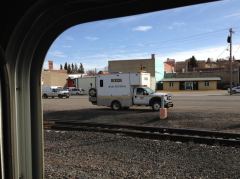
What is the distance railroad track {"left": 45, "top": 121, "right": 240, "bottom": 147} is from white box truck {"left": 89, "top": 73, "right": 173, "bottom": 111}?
28.4 ft

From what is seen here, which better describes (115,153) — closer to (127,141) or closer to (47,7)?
(127,141)

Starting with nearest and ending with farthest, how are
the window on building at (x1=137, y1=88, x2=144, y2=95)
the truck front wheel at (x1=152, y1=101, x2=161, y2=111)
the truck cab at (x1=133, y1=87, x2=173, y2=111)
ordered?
1. the truck front wheel at (x1=152, y1=101, x2=161, y2=111)
2. the truck cab at (x1=133, y1=87, x2=173, y2=111)
3. the window on building at (x1=137, y1=88, x2=144, y2=95)

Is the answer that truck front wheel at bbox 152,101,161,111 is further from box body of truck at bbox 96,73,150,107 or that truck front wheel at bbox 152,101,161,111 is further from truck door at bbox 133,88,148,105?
box body of truck at bbox 96,73,150,107

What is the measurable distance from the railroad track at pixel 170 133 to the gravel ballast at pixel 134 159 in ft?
2.25

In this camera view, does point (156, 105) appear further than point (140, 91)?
No

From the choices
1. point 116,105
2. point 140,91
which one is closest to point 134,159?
point 140,91

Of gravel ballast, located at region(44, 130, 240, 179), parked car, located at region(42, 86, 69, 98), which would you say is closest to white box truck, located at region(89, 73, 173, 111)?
gravel ballast, located at region(44, 130, 240, 179)

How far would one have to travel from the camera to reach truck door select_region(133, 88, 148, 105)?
89.1ft

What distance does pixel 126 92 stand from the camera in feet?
90.8

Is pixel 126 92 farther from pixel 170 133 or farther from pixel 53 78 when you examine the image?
pixel 53 78

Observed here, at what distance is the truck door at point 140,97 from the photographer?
27.2 m

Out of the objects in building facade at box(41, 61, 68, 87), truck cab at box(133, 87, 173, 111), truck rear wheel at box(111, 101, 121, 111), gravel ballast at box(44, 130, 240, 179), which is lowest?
gravel ballast at box(44, 130, 240, 179)

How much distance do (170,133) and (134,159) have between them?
5.44 m

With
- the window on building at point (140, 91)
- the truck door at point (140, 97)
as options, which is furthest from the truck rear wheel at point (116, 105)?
the window on building at point (140, 91)
